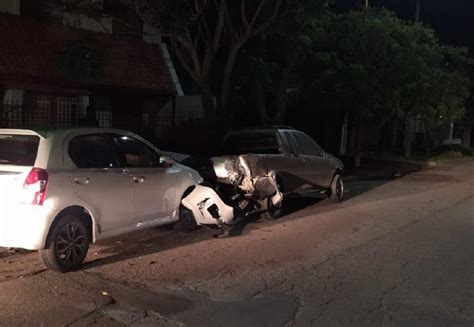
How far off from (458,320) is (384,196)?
9.61 m

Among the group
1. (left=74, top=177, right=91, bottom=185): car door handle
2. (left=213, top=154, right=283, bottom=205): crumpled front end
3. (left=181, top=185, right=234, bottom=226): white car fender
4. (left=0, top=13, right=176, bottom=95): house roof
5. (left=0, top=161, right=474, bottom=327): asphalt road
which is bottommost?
(left=0, top=161, right=474, bottom=327): asphalt road

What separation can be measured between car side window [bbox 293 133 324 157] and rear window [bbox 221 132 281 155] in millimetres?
750

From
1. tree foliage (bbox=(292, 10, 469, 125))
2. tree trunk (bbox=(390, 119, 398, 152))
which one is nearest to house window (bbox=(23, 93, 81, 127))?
tree foliage (bbox=(292, 10, 469, 125))

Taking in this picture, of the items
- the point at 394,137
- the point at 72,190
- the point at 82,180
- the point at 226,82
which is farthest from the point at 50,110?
the point at 394,137

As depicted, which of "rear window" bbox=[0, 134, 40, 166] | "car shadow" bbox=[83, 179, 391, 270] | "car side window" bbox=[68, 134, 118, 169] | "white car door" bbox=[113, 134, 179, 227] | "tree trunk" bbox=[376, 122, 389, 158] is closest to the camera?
"rear window" bbox=[0, 134, 40, 166]

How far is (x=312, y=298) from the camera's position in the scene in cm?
652

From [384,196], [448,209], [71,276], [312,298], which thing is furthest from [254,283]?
[384,196]

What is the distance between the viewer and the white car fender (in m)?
9.56

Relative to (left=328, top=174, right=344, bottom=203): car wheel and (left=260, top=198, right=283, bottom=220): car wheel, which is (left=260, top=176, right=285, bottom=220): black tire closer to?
(left=260, top=198, right=283, bottom=220): car wheel

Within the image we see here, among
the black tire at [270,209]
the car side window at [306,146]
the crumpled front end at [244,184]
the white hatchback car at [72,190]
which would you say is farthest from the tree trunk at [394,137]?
the white hatchback car at [72,190]

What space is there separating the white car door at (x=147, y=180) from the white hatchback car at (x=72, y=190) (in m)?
0.01

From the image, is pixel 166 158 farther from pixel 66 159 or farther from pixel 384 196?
pixel 384 196

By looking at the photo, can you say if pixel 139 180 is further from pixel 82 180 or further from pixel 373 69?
pixel 373 69

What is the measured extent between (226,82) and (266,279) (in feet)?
39.4
